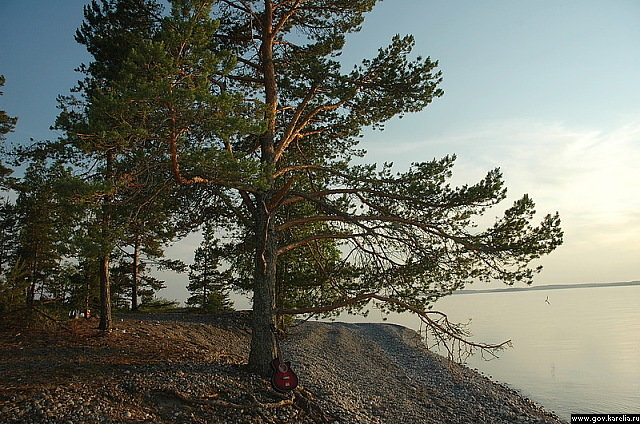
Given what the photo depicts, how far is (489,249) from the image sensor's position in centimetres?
731

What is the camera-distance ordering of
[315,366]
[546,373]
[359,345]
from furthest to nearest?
[359,345], [546,373], [315,366]

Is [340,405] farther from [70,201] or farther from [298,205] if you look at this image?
[70,201]

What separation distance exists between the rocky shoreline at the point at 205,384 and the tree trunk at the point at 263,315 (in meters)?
0.36

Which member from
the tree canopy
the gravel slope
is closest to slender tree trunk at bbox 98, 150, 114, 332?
the tree canopy

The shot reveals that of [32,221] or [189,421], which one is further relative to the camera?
[32,221]

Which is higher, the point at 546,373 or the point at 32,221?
the point at 32,221

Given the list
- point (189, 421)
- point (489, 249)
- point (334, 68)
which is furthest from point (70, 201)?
point (489, 249)

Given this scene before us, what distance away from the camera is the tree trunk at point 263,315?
779cm

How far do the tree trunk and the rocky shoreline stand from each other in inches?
14.2

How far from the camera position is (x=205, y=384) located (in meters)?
6.97

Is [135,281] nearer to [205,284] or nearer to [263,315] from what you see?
[205,284]

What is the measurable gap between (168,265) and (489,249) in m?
14.4

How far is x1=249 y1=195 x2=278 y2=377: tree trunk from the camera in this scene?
7.79m

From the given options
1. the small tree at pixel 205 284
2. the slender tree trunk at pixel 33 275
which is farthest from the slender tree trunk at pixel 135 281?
the slender tree trunk at pixel 33 275
